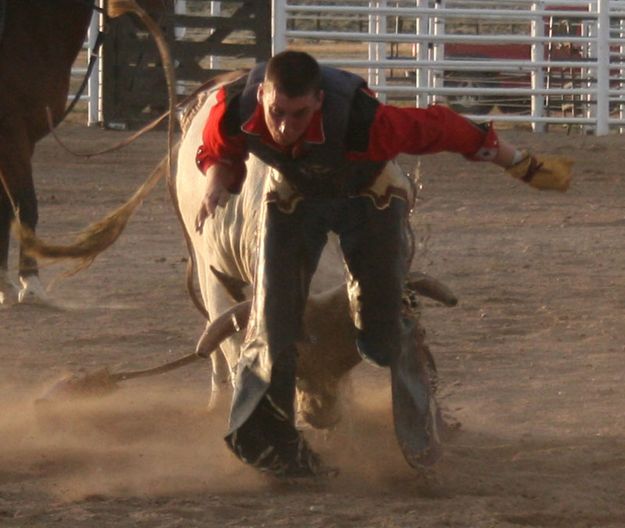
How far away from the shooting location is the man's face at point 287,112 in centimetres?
399

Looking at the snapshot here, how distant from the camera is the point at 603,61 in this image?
15.5 m

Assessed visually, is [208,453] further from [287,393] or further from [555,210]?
[555,210]

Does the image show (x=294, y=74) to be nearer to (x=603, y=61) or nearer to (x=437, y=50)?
(x=603, y=61)

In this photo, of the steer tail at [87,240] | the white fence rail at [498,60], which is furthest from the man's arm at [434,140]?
the white fence rail at [498,60]

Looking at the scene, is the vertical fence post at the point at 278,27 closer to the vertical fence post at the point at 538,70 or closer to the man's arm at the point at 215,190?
the vertical fence post at the point at 538,70

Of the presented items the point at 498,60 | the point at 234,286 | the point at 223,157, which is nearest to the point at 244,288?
the point at 234,286

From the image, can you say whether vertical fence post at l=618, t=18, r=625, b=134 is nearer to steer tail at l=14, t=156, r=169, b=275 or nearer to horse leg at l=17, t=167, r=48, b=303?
horse leg at l=17, t=167, r=48, b=303

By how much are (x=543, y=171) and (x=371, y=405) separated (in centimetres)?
139

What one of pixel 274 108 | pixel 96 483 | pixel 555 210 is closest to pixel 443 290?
pixel 274 108

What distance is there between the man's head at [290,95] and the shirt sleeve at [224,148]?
0.17 meters

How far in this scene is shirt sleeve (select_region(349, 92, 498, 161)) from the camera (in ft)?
13.5

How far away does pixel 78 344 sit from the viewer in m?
6.82

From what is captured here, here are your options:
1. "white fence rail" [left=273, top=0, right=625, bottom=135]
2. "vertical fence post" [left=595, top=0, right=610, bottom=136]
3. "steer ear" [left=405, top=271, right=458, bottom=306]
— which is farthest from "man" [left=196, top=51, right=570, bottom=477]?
"vertical fence post" [left=595, top=0, right=610, bottom=136]

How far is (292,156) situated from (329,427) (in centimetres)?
96
